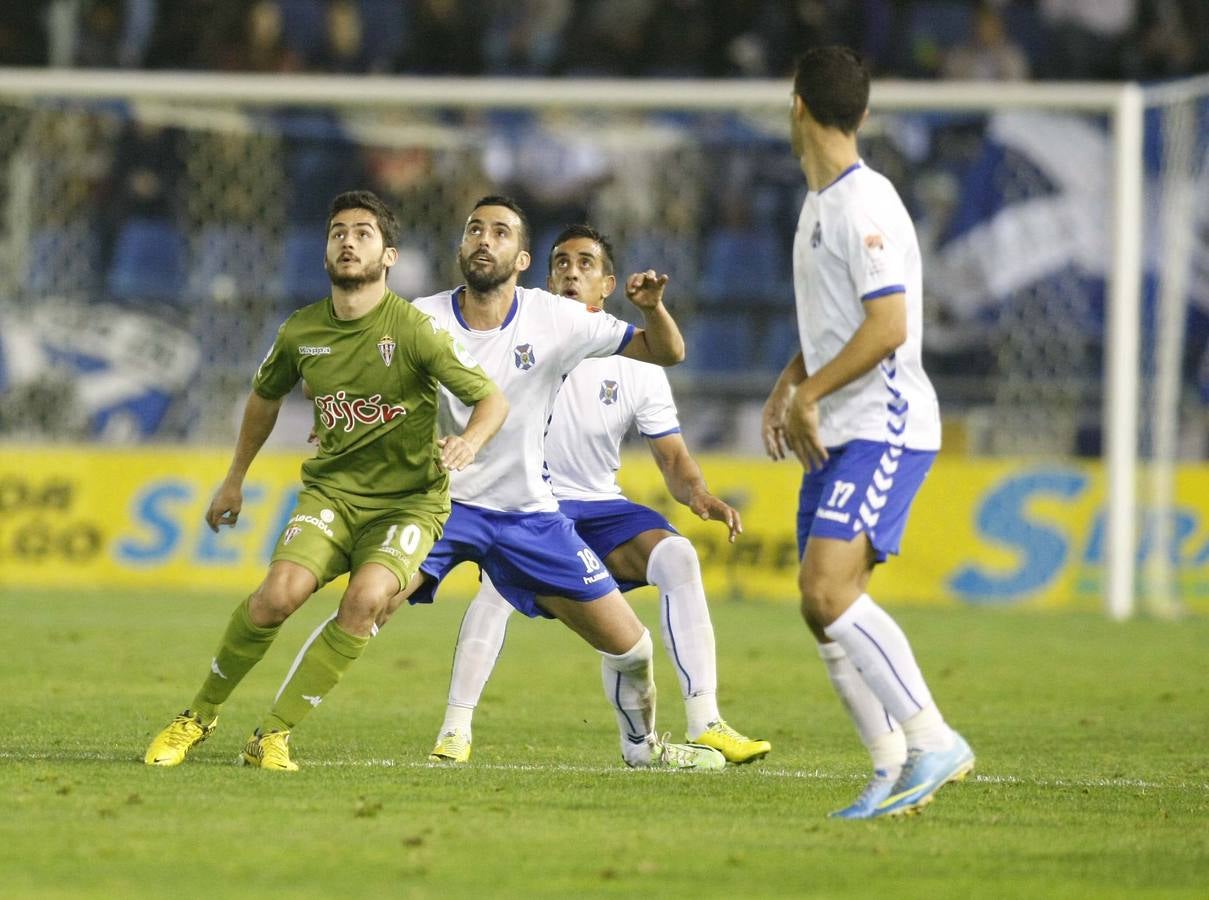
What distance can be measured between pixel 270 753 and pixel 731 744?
1873 mm

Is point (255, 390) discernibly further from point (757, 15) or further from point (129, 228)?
point (757, 15)

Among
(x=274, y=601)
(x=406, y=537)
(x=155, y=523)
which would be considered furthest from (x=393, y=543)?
(x=155, y=523)

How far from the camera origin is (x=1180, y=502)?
17.2m

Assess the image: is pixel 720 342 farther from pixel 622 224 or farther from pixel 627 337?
pixel 627 337

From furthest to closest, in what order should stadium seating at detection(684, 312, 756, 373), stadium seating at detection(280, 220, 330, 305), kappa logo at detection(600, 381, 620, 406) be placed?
stadium seating at detection(280, 220, 330, 305)
stadium seating at detection(684, 312, 756, 373)
kappa logo at detection(600, 381, 620, 406)

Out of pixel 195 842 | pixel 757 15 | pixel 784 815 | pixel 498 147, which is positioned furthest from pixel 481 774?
pixel 757 15

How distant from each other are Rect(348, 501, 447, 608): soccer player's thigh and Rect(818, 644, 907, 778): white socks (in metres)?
1.72

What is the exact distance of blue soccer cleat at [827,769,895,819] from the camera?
6.36m

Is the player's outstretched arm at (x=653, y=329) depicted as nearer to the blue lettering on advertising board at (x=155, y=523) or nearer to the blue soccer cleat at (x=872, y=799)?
the blue soccer cleat at (x=872, y=799)

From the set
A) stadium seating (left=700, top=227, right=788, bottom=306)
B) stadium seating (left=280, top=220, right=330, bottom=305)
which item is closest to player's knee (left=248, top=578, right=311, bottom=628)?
stadium seating (left=280, top=220, right=330, bottom=305)

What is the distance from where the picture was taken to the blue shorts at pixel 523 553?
25.9ft

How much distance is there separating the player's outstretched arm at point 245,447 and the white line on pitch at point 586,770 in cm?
98

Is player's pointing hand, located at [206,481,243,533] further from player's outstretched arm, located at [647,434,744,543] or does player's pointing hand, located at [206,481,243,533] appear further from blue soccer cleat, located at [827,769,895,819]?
blue soccer cleat, located at [827,769,895,819]

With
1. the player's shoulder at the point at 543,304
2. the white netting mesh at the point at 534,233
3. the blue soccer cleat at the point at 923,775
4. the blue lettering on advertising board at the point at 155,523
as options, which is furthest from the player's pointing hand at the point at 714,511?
the white netting mesh at the point at 534,233
